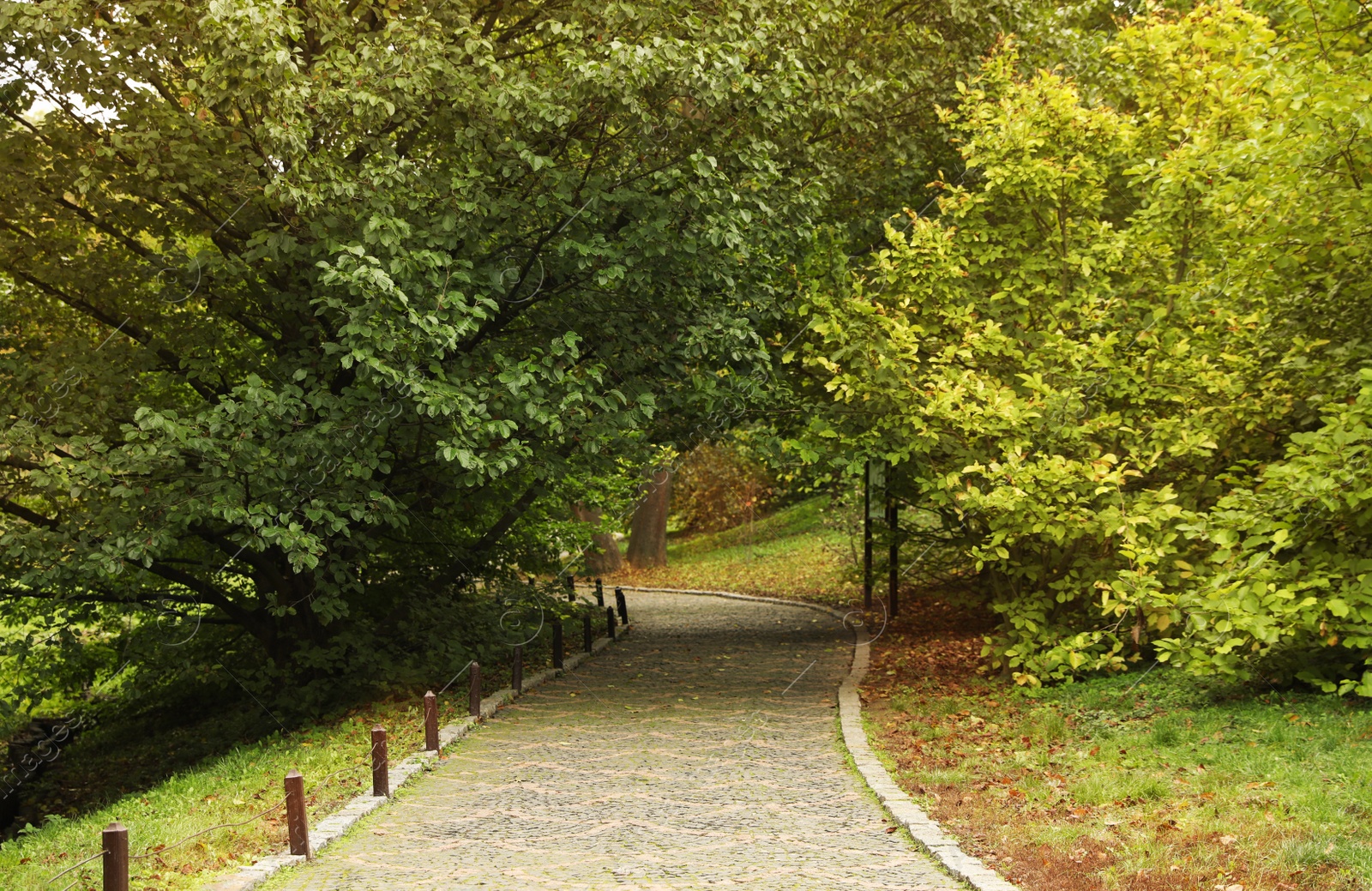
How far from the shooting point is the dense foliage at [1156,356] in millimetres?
8984

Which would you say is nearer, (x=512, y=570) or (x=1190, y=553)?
(x=1190, y=553)

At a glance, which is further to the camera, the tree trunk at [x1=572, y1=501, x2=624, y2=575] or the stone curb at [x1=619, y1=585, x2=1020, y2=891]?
the tree trunk at [x1=572, y1=501, x2=624, y2=575]

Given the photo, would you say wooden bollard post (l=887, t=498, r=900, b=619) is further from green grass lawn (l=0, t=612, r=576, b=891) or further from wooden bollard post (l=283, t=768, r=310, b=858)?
wooden bollard post (l=283, t=768, r=310, b=858)

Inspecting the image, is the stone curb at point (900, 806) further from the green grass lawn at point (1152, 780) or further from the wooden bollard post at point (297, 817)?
the wooden bollard post at point (297, 817)

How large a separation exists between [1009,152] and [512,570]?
971 cm

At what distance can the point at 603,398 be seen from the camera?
1198cm

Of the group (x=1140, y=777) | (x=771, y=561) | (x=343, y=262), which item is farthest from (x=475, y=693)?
(x=771, y=561)

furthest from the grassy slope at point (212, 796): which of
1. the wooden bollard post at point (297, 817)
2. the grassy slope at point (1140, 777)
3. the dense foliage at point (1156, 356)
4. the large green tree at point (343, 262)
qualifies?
the dense foliage at point (1156, 356)

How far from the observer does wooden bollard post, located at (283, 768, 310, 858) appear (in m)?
7.29

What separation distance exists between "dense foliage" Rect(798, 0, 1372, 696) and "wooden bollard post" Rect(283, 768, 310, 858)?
21.5 feet

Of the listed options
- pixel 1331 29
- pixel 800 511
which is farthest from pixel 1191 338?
pixel 800 511

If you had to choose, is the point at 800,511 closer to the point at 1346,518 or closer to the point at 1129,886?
the point at 1346,518

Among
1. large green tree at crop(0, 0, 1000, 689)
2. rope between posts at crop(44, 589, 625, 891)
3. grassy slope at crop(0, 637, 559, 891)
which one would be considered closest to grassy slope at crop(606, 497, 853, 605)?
large green tree at crop(0, 0, 1000, 689)

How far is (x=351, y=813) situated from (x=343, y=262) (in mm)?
4558
